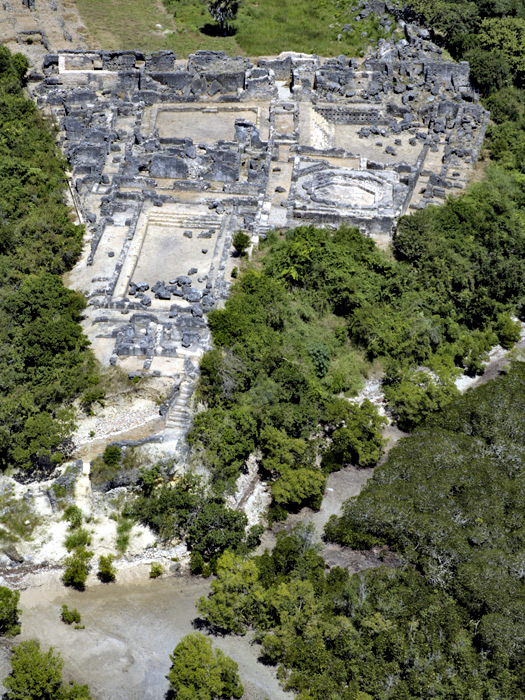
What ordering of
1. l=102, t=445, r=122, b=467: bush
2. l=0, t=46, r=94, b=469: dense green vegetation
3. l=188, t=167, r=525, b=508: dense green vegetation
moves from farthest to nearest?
1. l=188, t=167, r=525, b=508: dense green vegetation
2. l=0, t=46, r=94, b=469: dense green vegetation
3. l=102, t=445, r=122, b=467: bush

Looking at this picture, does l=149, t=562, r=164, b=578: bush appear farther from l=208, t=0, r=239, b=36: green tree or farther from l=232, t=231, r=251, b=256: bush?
l=208, t=0, r=239, b=36: green tree

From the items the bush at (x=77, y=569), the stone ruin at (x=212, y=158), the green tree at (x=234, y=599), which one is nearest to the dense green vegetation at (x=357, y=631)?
the green tree at (x=234, y=599)

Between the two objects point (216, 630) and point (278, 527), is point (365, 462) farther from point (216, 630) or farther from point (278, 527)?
point (216, 630)

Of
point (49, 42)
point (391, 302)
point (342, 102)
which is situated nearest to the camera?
point (391, 302)

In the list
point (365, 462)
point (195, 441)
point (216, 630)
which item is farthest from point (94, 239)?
point (216, 630)

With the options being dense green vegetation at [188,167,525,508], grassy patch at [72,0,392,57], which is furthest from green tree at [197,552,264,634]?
grassy patch at [72,0,392,57]
